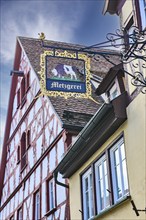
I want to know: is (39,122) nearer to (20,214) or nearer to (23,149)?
(23,149)

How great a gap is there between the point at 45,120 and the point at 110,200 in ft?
23.9

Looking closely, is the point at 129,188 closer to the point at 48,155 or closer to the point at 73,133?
the point at 73,133

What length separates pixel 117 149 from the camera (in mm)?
10062

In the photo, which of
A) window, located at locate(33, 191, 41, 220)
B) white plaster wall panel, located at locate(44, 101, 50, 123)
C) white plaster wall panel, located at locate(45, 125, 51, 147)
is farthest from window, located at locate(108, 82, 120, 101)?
window, located at locate(33, 191, 41, 220)

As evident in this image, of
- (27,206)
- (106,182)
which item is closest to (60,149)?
(27,206)

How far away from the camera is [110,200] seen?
991 centimetres

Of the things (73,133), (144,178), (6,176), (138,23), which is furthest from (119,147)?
(6,176)

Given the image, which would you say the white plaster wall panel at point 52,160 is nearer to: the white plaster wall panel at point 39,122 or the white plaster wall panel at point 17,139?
the white plaster wall panel at point 39,122

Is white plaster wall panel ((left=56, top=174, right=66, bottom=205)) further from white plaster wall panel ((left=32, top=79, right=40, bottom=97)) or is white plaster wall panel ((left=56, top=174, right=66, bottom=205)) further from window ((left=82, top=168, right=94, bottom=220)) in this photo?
white plaster wall panel ((left=32, top=79, right=40, bottom=97))

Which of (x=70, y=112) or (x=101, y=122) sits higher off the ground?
(x=70, y=112)

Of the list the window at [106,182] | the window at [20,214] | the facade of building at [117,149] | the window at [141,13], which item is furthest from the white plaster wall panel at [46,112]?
the window at [141,13]

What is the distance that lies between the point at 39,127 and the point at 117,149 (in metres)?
7.85

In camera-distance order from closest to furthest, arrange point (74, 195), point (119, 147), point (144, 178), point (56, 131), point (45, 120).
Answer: point (144, 178), point (119, 147), point (74, 195), point (56, 131), point (45, 120)

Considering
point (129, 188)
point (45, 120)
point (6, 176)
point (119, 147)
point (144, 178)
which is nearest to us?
point (144, 178)
